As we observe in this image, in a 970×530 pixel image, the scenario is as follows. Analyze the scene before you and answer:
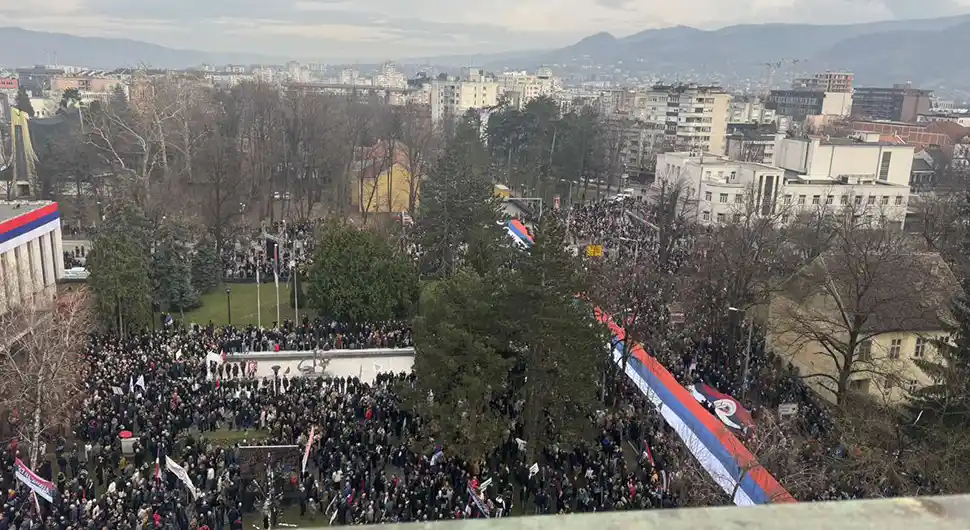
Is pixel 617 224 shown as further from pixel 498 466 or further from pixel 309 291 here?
pixel 498 466

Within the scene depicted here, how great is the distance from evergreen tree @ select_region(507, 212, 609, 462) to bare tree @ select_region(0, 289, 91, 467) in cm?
1041

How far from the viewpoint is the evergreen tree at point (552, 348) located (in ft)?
53.4

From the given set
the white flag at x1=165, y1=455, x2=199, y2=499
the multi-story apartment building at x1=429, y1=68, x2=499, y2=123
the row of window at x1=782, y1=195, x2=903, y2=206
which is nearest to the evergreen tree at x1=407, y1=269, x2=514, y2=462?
the white flag at x1=165, y1=455, x2=199, y2=499

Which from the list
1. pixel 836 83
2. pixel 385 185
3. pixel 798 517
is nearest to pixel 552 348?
pixel 798 517

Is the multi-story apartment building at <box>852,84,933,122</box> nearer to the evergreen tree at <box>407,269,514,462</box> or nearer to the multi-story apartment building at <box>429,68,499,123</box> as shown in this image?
the multi-story apartment building at <box>429,68,499,123</box>

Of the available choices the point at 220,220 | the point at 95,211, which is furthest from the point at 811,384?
the point at 95,211

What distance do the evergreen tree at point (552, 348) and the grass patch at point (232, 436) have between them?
657cm

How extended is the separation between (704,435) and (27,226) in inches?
921

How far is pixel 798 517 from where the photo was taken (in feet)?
6.93

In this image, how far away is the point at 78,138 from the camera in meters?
45.6

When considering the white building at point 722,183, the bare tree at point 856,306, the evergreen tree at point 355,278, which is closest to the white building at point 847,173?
the white building at point 722,183

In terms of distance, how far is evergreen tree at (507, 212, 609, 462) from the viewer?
1627 cm

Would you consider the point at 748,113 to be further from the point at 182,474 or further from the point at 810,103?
the point at 182,474

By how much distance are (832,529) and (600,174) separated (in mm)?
58330
